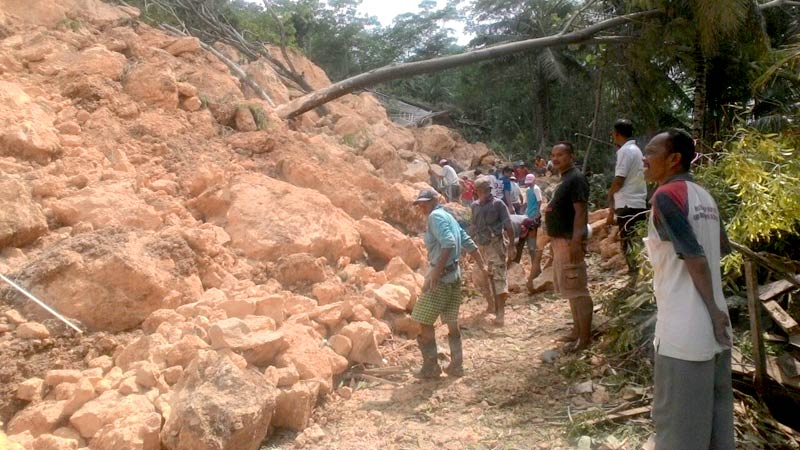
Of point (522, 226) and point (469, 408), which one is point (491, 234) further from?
point (469, 408)

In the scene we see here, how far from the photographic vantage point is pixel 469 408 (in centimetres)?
364

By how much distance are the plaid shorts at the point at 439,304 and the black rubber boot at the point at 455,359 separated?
0.15m

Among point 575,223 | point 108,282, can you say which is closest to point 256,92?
point 108,282

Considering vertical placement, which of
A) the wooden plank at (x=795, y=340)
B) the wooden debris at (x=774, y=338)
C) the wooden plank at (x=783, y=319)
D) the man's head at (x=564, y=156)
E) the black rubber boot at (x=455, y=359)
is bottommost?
the black rubber boot at (x=455, y=359)

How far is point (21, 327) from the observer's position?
3.30 metres

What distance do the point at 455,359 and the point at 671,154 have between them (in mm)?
2413

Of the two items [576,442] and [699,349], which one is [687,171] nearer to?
[699,349]

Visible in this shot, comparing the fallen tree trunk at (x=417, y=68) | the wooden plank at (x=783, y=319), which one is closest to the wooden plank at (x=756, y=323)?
the wooden plank at (x=783, y=319)

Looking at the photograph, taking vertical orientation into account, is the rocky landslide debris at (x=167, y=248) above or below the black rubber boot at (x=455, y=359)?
above

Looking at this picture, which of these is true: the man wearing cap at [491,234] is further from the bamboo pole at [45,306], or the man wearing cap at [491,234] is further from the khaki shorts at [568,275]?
the bamboo pole at [45,306]

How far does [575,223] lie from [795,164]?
1.45m

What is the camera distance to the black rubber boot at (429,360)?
4.10m

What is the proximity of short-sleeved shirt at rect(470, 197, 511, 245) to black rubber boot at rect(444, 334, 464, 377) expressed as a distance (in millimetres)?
1617

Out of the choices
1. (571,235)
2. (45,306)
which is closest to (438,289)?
(571,235)
